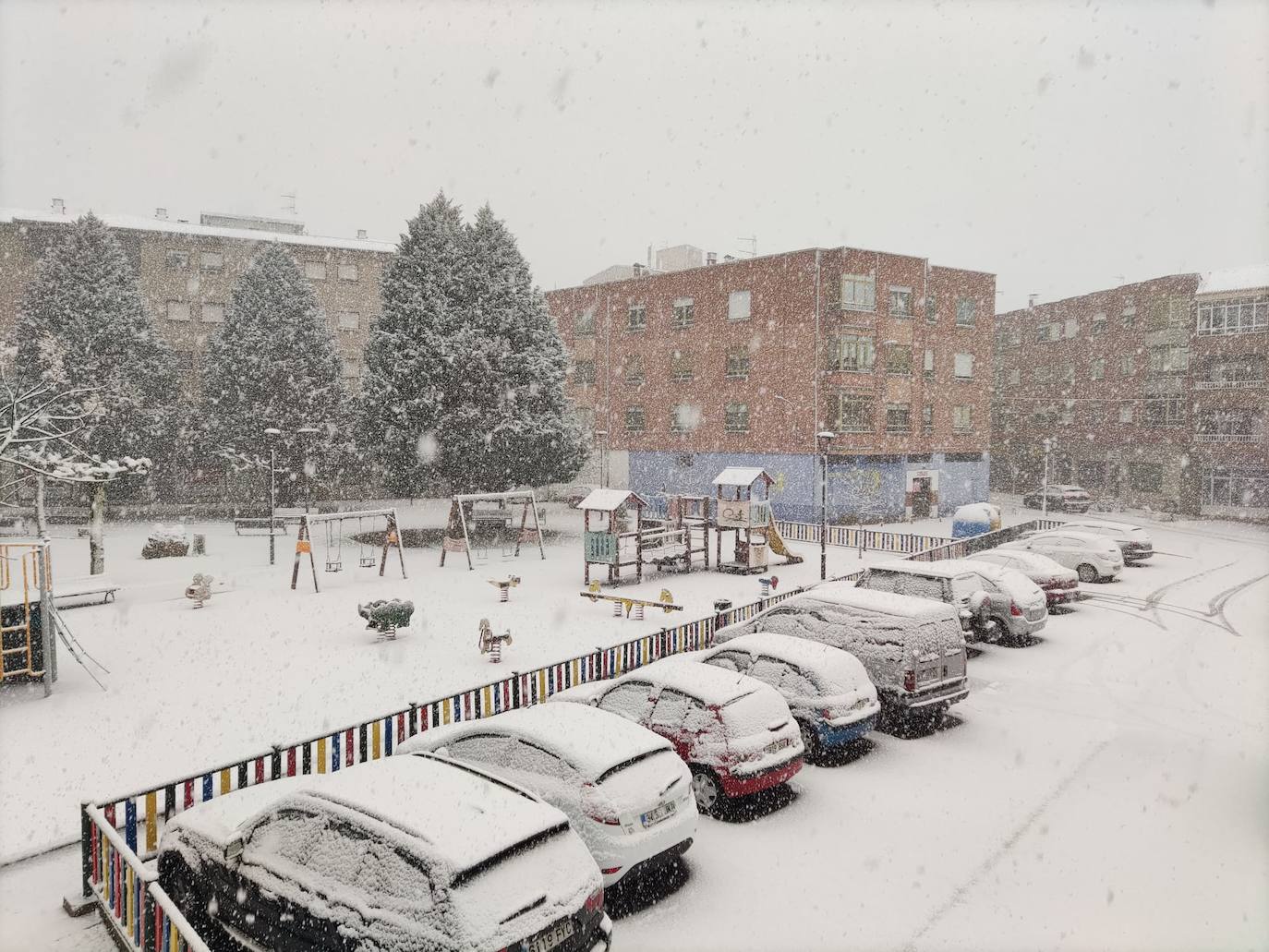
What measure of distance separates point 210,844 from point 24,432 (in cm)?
3923

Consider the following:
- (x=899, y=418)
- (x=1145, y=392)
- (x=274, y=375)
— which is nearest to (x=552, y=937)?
(x=899, y=418)

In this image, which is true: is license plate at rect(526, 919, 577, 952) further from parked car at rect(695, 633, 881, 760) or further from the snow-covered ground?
parked car at rect(695, 633, 881, 760)

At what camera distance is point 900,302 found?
42938 mm

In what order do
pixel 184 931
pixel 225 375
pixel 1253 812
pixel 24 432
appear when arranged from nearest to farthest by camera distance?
pixel 184 931
pixel 1253 812
pixel 24 432
pixel 225 375

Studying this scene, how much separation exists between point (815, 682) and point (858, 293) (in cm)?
3372

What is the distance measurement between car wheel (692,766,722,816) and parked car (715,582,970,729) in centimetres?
286

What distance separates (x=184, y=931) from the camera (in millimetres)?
5723

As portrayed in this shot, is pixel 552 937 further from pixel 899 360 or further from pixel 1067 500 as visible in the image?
pixel 1067 500

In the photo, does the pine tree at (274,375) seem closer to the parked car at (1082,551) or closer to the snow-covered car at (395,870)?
the parked car at (1082,551)

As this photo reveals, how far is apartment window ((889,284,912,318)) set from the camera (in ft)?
140

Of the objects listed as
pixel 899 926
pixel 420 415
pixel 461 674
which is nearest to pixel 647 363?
pixel 420 415

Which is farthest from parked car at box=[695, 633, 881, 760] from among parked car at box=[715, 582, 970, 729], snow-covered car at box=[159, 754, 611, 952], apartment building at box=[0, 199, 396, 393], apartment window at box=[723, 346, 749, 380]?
apartment building at box=[0, 199, 396, 393]

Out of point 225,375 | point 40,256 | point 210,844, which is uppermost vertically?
point 40,256

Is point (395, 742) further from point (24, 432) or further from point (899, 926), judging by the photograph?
point (24, 432)
